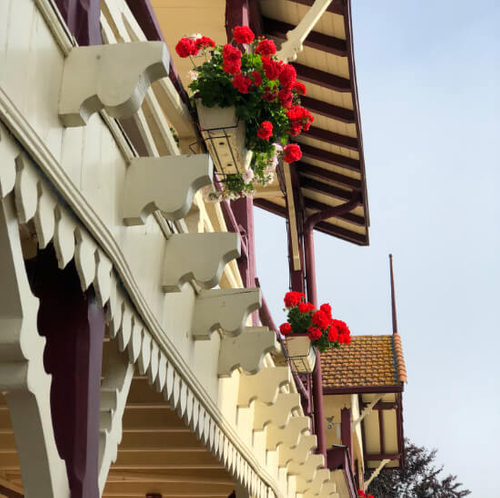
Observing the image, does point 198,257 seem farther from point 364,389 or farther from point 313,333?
point 364,389

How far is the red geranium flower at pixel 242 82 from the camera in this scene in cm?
478

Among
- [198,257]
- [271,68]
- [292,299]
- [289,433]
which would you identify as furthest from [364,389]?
[198,257]

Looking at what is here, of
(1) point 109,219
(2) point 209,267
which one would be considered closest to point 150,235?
(2) point 209,267

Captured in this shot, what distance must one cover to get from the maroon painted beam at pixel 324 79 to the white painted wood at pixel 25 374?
25.2 feet

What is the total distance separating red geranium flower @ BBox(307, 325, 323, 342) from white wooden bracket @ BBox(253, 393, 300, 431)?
287cm

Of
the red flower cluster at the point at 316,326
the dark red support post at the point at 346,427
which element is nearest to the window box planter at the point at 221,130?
the red flower cluster at the point at 316,326

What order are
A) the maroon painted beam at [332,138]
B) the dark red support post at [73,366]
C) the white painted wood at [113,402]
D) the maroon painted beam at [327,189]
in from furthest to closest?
the maroon painted beam at [327,189] < the maroon painted beam at [332,138] < the white painted wood at [113,402] < the dark red support post at [73,366]

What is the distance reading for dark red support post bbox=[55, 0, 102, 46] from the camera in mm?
3031

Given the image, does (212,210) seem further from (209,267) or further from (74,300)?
(74,300)

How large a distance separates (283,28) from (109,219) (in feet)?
22.6

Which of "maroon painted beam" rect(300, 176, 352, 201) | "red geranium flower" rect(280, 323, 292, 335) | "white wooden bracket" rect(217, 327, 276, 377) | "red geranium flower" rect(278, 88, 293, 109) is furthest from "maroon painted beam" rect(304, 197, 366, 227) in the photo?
"red geranium flower" rect(278, 88, 293, 109)

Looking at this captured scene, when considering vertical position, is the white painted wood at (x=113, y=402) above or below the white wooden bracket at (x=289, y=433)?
below

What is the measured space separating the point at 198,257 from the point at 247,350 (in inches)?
59.1

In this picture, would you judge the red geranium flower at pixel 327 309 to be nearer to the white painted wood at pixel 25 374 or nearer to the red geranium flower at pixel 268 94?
the red geranium flower at pixel 268 94
